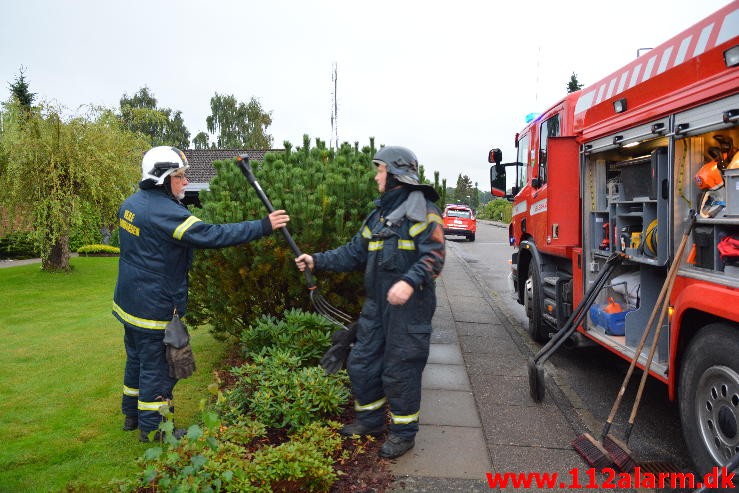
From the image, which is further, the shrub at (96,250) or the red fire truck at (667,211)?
the shrub at (96,250)

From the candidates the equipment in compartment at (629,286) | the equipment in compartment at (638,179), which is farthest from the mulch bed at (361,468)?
the equipment in compartment at (638,179)

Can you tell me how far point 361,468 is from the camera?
3408mm

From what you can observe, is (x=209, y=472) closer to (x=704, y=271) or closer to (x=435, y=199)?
(x=435, y=199)

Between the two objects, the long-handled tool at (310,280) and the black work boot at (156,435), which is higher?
the long-handled tool at (310,280)

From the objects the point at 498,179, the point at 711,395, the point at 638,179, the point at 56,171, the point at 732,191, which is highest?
the point at 56,171

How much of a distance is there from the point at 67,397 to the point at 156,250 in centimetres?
219

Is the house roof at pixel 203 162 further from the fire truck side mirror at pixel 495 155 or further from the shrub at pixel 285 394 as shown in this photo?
the shrub at pixel 285 394

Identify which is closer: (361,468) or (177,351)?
(361,468)

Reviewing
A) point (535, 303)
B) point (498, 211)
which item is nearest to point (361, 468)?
point (535, 303)

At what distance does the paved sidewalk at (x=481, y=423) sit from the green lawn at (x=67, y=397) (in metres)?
1.80

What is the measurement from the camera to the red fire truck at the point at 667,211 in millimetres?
Answer: 3146

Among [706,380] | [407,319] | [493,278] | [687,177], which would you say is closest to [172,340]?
[407,319]

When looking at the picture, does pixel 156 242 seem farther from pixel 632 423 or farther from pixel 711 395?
pixel 711 395

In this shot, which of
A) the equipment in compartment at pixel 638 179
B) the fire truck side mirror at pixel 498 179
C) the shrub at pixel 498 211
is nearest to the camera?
the equipment in compartment at pixel 638 179
